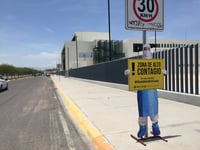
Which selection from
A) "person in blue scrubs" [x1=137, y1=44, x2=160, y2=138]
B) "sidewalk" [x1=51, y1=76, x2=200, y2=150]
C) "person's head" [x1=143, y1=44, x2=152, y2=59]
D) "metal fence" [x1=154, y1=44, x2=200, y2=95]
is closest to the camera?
"sidewalk" [x1=51, y1=76, x2=200, y2=150]

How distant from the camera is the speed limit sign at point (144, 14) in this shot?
214 inches

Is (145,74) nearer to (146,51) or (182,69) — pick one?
(146,51)

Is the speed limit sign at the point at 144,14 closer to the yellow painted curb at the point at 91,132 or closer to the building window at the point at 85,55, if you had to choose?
the yellow painted curb at the point at 91,132

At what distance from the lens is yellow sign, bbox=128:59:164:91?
17.2 ft

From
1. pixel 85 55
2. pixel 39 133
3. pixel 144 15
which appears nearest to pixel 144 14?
pixel 144 15

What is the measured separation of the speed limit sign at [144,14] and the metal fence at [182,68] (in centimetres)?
444

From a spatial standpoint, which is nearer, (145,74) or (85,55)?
(145,74)

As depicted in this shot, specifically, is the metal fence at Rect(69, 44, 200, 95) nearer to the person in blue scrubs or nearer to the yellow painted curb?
the yellow painted curb

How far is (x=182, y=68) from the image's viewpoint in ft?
34.8

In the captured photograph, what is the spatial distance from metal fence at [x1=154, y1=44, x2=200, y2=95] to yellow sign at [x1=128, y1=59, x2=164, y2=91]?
4.64 m

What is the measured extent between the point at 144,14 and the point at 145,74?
4.06 feet

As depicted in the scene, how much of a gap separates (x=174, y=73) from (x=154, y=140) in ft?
20.7

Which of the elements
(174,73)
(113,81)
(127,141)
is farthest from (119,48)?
(127,141)

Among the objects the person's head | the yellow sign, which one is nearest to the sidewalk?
the yellow sign
